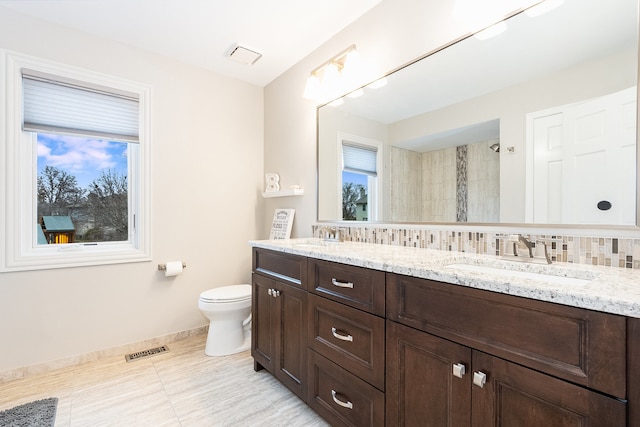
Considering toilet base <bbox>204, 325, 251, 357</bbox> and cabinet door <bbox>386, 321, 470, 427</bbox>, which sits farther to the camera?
toilet base <bbox>204, 325, 251, 357</bbox>

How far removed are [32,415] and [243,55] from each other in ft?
8.72

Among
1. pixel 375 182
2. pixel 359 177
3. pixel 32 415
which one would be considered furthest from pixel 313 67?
pixel 32 415

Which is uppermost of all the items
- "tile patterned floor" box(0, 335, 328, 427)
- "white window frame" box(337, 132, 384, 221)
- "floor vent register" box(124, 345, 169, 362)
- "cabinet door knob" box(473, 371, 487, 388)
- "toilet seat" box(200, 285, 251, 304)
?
"white window frame" box(337, 132, 384, 221)

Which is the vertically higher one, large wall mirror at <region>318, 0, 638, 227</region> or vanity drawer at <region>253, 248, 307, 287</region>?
large wall mirror at <region>318, 0, 638, 227</region>

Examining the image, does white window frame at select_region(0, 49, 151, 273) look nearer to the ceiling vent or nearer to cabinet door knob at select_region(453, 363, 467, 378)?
the ceiling vent

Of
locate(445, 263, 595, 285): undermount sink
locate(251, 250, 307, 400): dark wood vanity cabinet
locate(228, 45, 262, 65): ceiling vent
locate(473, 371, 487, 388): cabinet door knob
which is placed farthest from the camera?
locate(228, 45, 262, 65): ceiling vent

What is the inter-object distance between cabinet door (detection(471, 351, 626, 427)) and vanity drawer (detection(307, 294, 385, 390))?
37 centimetres

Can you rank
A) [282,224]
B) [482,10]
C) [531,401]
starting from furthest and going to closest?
[282,224], [482,10], [531,401]

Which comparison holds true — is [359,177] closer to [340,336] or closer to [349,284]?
[349,284]

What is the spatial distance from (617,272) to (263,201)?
262 centimetres

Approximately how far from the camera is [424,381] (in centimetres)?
99

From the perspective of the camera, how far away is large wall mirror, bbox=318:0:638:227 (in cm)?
107

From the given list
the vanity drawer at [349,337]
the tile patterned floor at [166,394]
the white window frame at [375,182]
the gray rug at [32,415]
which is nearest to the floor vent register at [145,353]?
the tile patterned floor at [166,394]

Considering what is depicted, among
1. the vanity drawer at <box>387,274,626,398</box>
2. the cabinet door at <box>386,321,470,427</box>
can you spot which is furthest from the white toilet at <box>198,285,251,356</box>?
the vanity drawer at <box>387,274,626,398</box>
